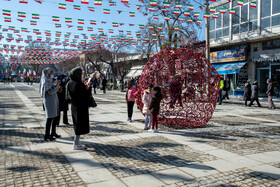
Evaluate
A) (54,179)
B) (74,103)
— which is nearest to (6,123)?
(74,103)

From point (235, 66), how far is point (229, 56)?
1.42 metres

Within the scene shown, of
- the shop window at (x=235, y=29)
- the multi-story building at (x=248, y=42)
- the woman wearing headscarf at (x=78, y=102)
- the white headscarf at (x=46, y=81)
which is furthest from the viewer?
the shop window at (x=235, y=29)

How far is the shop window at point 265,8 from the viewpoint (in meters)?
19.1

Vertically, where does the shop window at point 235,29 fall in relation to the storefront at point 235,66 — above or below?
above

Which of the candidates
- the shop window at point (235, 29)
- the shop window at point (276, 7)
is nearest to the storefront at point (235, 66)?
the shop window at point (235, 29)

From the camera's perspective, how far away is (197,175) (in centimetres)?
391

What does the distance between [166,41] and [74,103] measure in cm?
1959

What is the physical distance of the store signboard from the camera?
22006 mm

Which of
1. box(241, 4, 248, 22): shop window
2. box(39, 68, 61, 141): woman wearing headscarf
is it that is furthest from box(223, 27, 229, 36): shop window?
box(39, 68, 61, 141): woman wearing headscarf

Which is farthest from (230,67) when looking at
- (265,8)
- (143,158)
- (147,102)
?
(143,158)

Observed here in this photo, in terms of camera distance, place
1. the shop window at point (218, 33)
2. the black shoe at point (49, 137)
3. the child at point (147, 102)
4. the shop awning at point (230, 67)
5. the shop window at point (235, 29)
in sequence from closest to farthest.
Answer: the black shoe at point (49, 137)
the child at point (147, 102)
the shop awning at point (230, 67)
the shop window at point (235, 29)
the shop window at point (218, 33)

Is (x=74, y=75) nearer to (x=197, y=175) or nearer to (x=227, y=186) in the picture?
(x=197, y=175)

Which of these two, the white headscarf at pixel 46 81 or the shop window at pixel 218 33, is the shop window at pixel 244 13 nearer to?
the shop window at pixel 218 33

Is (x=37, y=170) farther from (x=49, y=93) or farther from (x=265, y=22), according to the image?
(x=265, y=22)
